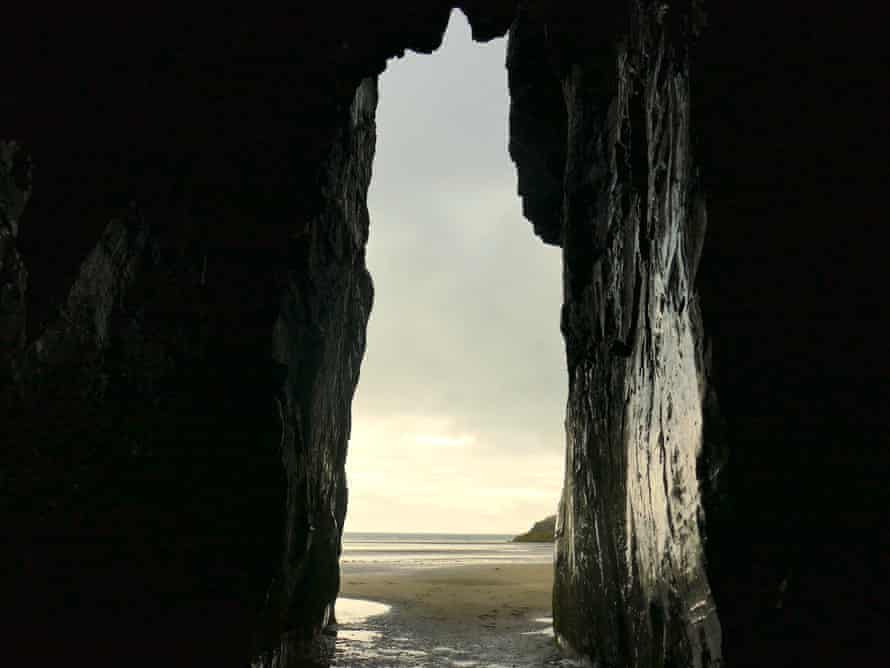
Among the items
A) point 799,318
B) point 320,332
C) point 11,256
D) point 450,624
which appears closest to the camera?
point 799,318

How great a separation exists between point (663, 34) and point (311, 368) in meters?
4.48

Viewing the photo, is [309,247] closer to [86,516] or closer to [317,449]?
[317,449]

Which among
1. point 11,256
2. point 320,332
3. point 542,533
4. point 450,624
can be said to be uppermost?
point 11,256

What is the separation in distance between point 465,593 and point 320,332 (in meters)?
7.45

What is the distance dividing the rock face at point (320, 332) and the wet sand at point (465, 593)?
2670 millimetres

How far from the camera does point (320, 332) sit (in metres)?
7.16

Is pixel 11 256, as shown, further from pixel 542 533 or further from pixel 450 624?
pixel 542 533

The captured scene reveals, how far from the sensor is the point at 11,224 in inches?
210

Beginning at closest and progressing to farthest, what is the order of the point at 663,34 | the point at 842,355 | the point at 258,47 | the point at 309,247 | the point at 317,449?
the point at 842,355, the point at 663,34, the point at 258,47, the point at 309,247, the point at 317,449

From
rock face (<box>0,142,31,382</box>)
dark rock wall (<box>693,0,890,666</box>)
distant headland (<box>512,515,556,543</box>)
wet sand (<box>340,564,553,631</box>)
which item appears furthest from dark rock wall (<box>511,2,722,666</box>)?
distant headland (<box>512,515,556,543</box>)

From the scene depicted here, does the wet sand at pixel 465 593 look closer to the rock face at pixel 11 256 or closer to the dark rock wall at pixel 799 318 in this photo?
the dark rock wall at pixel 799 318

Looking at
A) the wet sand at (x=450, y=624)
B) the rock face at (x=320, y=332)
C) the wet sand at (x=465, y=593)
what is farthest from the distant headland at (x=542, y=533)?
the rock face at (x=320, y=332)

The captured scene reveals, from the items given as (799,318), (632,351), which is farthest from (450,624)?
(799,318)

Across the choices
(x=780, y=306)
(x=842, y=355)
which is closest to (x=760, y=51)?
(x=780, y=306)
